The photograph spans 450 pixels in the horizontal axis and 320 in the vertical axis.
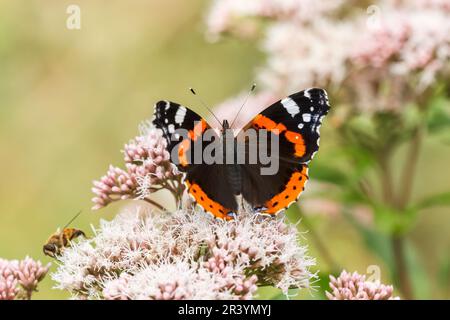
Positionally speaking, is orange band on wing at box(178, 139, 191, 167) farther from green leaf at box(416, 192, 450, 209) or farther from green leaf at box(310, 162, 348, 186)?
green leaf at box(416, 192, 450, 209)

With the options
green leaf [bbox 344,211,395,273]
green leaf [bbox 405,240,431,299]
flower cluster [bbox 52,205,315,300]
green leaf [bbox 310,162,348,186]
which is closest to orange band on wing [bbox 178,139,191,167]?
flower cluster [bbox 52,205,315,300]

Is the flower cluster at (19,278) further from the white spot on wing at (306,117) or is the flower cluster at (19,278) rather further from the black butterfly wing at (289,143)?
the white spot on wing at (306,117)

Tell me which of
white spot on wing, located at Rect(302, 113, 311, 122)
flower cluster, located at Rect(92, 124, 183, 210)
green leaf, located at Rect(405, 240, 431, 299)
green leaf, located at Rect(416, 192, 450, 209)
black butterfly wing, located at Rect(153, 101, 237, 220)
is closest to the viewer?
black butterfly wing, located at Rect(153, 101, 237, 220)

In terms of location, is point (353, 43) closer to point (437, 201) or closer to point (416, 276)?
point (437, 201)

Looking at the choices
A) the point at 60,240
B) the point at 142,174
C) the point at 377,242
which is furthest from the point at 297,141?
the point at 377,242
